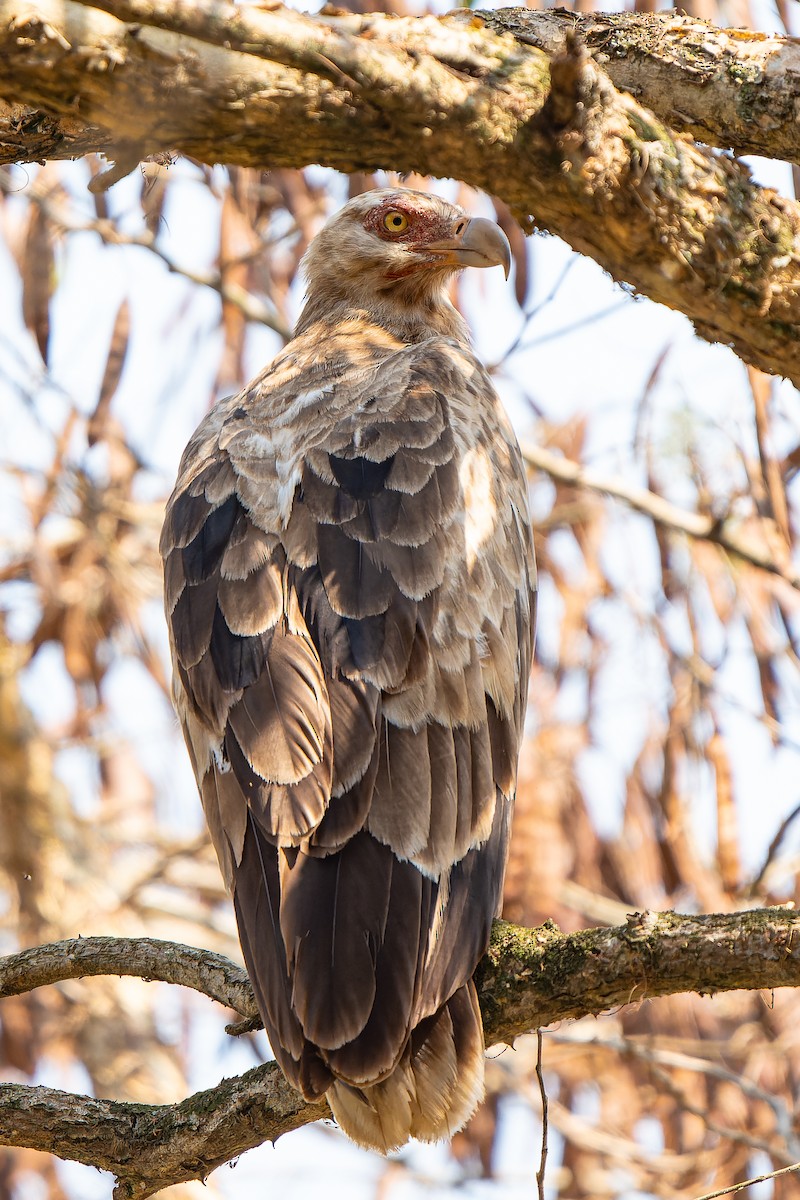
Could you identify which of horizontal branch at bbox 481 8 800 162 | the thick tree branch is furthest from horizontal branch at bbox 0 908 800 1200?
horizontal branch at bbox 481 8 800 162

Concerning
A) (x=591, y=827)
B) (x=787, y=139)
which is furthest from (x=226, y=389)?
(x=787, y=139)

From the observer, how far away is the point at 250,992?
369 cm

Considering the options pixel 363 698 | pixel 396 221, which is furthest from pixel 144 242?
pixel 363 698

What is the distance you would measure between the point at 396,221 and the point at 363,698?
297 centimetres

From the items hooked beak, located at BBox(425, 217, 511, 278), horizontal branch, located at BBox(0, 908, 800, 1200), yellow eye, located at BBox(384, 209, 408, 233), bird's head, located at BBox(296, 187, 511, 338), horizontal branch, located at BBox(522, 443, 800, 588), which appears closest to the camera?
horizontal branch, located at BBox(0, 908, 800, 1200)

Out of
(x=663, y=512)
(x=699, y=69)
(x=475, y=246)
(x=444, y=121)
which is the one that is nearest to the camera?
(x=444, y=121)

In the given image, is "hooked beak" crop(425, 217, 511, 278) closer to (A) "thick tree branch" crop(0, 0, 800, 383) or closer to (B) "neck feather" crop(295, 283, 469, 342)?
(B) "neck feather" crop(295, 283, 469, 342)

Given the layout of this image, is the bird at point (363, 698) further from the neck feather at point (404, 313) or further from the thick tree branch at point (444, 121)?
the thick tree branch at point (444, 121)

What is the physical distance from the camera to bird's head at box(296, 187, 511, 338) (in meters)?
5.82

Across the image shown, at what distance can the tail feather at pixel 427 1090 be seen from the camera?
340cm

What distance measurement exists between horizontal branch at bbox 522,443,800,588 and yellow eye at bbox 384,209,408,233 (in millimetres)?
1402

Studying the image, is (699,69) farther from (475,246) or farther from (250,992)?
(250,992)

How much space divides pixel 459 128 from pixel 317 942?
194 cm

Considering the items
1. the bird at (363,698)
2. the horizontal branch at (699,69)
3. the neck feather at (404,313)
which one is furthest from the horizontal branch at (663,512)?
the horizontal branch at (699,69)
